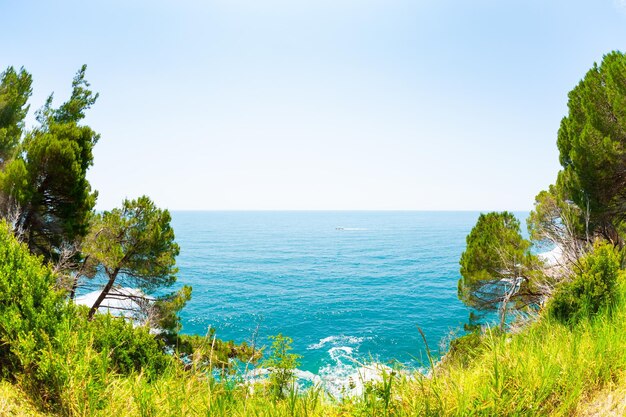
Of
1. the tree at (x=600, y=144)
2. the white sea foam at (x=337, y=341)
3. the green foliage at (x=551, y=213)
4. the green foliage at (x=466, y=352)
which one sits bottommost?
the white sea foam at (x=337, y=341)

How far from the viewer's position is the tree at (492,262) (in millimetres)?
12484

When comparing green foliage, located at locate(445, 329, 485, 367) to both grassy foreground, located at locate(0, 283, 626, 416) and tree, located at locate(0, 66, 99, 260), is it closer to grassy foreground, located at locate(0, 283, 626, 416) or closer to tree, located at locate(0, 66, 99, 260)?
grassy foreground, located at locate(0, 283, 626, 416)

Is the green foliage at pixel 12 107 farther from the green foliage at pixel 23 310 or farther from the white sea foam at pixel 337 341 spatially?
the white sea foam at pixel 337 341

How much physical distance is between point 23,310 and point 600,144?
15.1 m

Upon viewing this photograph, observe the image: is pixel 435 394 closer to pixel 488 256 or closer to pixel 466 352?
pixel 466 352

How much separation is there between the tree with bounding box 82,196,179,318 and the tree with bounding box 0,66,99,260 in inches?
48.3

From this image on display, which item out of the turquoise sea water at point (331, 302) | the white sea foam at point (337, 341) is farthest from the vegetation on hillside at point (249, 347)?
the white sea foam at point (337, 341)

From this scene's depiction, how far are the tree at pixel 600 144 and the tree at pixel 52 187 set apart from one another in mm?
17676

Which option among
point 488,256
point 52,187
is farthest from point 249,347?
point 488,256

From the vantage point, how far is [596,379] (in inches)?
91.4

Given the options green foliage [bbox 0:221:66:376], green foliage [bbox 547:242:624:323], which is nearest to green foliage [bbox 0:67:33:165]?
green foliage [bbox 0:221:66:376]

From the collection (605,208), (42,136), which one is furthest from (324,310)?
(42,136)

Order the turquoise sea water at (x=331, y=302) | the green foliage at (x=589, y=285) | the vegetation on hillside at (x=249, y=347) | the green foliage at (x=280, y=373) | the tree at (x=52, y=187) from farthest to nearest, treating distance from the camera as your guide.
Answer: the turquoise sea water at (x=331, y=302) → the tree at (x=52, y=187) → the green foliage at (x=589, y=285) → the green foliage at (x=280, y=373) → the vegetation on hillside at (x=249, y=347)

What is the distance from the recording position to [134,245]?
12.6 m
